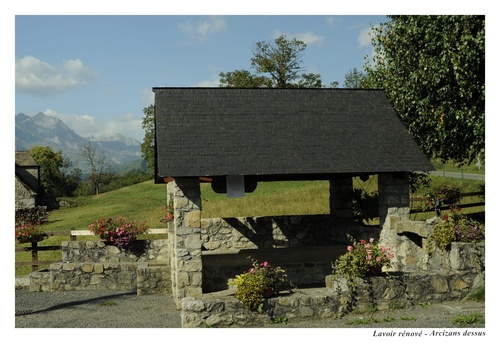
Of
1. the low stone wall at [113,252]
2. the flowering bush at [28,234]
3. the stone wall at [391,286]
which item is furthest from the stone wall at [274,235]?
the flowering bush at [28,234]

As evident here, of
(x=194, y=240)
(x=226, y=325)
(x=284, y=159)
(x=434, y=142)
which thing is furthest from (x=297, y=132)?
(x=434, y=142)

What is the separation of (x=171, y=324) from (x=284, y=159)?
4594 millimetres

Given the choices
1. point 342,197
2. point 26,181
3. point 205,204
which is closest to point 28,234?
point 342,197

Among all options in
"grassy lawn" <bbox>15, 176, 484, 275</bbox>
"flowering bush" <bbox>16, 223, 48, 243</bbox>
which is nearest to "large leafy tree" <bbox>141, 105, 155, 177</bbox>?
"grassy lawn" <bbox>15, 176, 484, 275</bbox>

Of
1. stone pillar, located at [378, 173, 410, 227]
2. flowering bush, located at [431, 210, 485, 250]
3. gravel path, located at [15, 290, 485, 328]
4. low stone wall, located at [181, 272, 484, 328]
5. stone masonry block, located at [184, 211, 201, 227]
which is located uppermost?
stone pillar, located at [378, 173, 410, 227]

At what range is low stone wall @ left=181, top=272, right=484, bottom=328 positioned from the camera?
34.6ft

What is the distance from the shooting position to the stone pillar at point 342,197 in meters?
18.3

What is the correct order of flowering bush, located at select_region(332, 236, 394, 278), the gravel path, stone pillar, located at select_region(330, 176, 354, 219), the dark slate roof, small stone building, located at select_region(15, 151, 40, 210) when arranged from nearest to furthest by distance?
1. the gravel path
2. flowering bush, located at select_region(332, 236, 394, 278)
3. the dark slate roof
4. stone pillar, located at select_region(330, 176, 354, 219)
5. small stone building, located at select_region(15, 151, 40, 210)

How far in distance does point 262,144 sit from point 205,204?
17092mm

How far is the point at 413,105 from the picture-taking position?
19078mm

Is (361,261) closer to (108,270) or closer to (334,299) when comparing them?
(334,299)

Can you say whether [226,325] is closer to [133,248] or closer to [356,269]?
[356,269]

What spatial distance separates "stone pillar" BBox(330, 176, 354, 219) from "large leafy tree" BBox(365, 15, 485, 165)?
3359mm

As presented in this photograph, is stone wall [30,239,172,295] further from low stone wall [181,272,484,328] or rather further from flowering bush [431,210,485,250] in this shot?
flowering bush [431,210,485,250]
